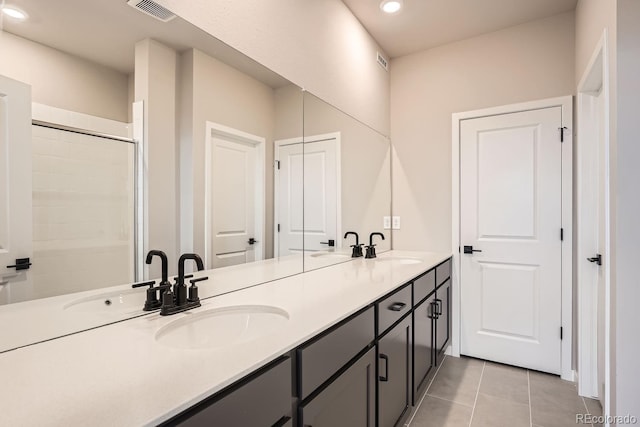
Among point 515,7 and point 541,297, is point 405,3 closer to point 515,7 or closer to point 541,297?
point 515,7

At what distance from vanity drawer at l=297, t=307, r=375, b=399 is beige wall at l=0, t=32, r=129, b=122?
95 centimetres

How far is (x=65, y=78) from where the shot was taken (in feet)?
3.04

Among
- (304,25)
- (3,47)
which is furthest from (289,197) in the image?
(3,47)

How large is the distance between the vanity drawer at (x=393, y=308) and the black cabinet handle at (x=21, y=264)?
1.20 metres

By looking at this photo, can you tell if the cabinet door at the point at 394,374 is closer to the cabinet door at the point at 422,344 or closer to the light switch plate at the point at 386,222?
the cabinet door at the point at 422,344

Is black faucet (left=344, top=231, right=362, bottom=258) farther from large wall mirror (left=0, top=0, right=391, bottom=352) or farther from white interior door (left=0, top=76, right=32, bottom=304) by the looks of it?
white interior door (left=0, top=76, right=32, bottom=304)

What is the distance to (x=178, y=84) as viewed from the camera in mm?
1260

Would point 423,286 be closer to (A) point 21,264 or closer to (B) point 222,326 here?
(B) point 222,326

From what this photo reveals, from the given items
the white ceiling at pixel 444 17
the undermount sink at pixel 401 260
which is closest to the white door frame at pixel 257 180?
the undermount sink at pixel 401 260

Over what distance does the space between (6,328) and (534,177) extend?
301 centimetres

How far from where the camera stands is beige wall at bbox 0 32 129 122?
84 cm

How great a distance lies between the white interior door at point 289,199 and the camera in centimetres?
184

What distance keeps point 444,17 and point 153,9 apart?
85.6 inches

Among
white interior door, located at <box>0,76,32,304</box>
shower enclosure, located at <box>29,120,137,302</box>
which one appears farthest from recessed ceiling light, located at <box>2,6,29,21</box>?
shower enclosure, located at <box>29,120,137,302</box>
